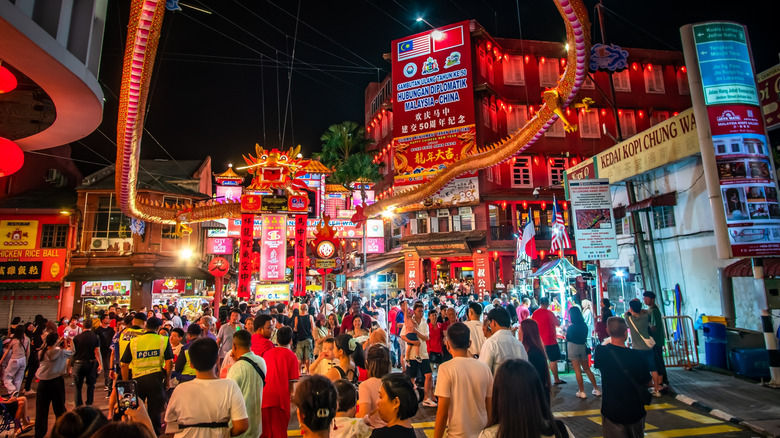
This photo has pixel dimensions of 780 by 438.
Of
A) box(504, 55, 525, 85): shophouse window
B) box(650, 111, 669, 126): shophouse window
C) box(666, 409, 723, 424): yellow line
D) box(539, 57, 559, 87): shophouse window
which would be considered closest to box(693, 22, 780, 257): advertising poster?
box(666, 409, 723, 424): yellow line

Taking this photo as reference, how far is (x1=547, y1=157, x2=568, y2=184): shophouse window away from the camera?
32469mm

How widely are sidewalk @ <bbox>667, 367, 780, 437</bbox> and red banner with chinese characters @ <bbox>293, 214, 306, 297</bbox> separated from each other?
12.7m

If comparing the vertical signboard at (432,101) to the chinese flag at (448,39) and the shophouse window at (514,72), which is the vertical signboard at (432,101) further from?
the shophouse window at (514,72)

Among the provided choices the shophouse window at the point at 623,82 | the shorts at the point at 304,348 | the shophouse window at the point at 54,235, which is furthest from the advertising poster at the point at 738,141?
the shophouse window at the point at 54,235

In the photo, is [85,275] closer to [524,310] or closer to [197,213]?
[197,213]

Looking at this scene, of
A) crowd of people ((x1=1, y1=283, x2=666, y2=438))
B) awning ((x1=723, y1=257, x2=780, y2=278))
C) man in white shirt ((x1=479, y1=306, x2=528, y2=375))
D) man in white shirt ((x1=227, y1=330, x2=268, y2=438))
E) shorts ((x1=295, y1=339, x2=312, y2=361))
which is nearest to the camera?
crowd of people ((x1=1, y1=283, x2=666, y2=438))

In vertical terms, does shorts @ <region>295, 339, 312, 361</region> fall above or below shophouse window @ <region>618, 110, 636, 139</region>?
below

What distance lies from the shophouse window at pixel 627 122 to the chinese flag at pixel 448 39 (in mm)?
14541

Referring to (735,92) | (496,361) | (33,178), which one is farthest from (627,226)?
(33,178)

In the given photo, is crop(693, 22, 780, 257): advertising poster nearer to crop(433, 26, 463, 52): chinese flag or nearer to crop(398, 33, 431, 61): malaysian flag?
crop(433, 26, 463, 52): chinese flag

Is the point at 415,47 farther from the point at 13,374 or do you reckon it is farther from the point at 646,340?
the point at 13,374

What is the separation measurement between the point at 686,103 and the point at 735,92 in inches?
1226

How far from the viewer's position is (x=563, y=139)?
109 feet

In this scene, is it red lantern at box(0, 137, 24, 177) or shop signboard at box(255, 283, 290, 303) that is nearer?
red lantern at box(0, 137, 24, 177)
